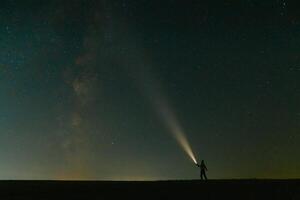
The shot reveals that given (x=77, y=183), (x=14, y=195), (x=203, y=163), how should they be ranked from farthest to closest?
(x=203, y=163)
(x=77, y=183)
(x=14, y=195)

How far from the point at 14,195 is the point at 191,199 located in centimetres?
508

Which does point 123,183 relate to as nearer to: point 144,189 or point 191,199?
point 144,189

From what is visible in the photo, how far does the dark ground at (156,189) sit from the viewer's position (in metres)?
10.7

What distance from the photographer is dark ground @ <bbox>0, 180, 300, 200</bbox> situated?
35.2 ft

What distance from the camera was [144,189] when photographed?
445 inches

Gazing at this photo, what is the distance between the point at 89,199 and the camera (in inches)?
417

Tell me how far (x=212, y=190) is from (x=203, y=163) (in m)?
7.21

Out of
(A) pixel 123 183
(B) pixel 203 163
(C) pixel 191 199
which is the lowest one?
(C) pixel 191 199

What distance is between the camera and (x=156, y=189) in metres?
11.3

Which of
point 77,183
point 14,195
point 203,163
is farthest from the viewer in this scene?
point 203,163

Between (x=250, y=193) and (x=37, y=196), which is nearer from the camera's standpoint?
(x=37, y=196)

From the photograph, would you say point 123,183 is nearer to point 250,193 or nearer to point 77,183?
point 77,183

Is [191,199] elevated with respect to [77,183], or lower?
lower

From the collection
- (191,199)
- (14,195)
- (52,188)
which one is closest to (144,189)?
(191,199)
